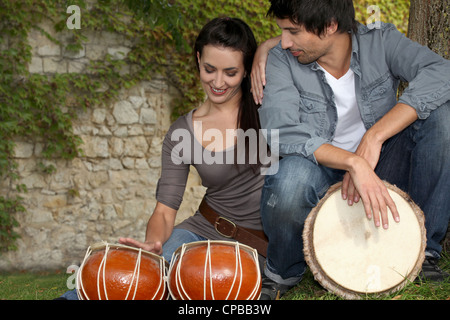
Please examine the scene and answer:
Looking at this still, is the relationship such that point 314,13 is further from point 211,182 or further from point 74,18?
point 74,18

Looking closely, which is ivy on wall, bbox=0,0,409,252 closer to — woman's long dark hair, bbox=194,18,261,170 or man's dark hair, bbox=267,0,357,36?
woman's long dark hair, bbox=194,18,261,170

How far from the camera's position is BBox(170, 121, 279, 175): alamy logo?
97.6 inches

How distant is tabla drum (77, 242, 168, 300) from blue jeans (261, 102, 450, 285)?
55 centimetres

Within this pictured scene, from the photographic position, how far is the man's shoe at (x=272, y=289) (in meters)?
2.04

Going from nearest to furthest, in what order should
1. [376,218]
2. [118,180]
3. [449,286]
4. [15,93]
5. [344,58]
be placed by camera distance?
[376,218]
[449,286]
[344,58]
[15,93]
[118,180]

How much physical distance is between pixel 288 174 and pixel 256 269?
1.60ft

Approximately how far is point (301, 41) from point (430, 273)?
1.17 meters

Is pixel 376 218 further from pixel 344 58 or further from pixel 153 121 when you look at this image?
pixel 153 121

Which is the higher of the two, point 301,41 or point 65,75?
point 65,75

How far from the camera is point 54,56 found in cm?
513

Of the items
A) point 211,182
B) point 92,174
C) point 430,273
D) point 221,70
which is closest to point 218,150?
point 211,182

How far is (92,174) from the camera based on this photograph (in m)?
5.32

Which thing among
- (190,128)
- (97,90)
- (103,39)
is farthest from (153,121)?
(190,128)

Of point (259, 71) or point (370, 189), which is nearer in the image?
point (370, 189)
